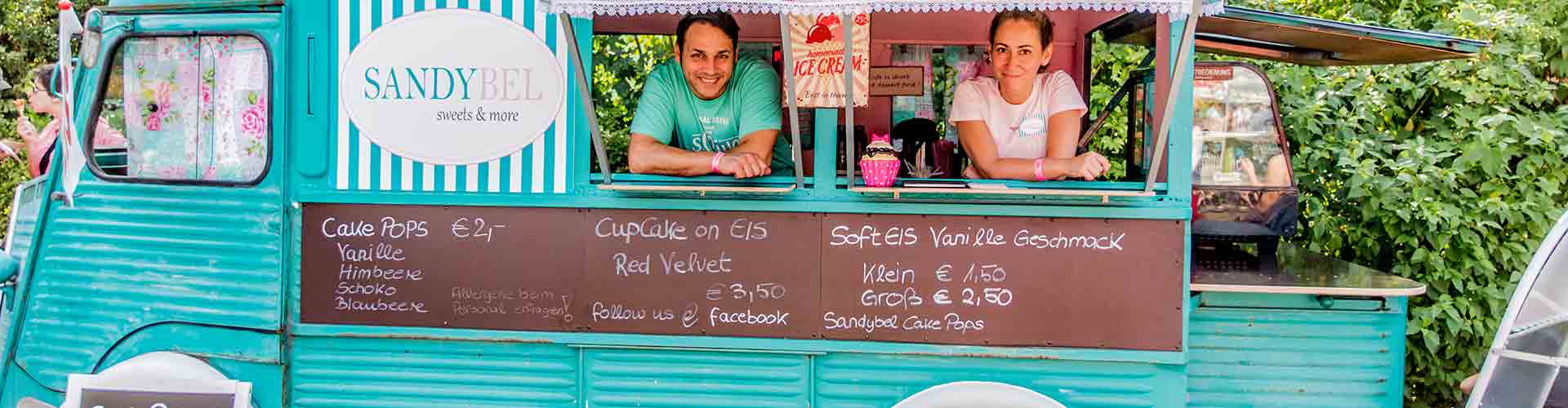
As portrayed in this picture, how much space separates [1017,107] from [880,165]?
0.62 meters

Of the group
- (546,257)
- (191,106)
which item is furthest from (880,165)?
(191,106)

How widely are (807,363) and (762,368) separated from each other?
0.16 metres

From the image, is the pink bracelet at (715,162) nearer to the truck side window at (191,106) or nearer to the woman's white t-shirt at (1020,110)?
the woman's white t-shirt at (1020,110)

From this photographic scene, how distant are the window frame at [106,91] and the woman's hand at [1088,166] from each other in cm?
270

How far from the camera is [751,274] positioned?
12.2ft

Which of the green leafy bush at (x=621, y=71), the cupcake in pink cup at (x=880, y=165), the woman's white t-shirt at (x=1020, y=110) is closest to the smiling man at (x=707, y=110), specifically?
the cupcake in pink cup at (x=880, y=165)

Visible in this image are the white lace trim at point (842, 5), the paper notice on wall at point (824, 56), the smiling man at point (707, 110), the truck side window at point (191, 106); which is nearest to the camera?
the white lace trim at point (842, 5)

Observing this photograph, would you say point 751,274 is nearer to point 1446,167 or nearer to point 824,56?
point 824,56

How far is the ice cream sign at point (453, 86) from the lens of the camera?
A: 3.72m

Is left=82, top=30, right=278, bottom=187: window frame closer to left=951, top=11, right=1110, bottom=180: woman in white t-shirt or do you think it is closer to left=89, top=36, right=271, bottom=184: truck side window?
left=89, top=36, right=271, bottom=184: truck side window

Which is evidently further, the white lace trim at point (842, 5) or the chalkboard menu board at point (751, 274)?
the chalkboard menu board at point (751, 274)

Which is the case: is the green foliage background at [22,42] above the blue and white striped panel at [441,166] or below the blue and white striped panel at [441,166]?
above

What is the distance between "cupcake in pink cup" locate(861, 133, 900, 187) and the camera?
3.53 metres

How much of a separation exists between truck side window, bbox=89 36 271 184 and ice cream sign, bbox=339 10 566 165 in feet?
1.20
